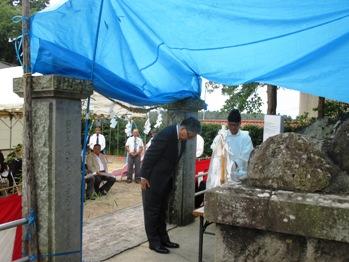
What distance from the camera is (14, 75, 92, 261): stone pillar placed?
143 inches

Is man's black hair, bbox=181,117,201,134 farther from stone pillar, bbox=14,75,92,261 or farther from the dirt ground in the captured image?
the dirt ground

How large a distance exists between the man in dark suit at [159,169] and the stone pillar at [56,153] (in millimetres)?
1367

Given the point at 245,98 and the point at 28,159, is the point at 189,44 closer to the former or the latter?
the point at 28,159

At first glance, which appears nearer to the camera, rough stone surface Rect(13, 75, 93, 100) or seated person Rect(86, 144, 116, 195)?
rough stone surface Rect(13, 75, 93, 100)

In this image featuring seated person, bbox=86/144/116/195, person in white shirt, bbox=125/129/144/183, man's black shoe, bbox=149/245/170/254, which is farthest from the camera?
person in white shirt, bbox=125/129/144/183

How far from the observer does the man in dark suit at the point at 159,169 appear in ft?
16.7

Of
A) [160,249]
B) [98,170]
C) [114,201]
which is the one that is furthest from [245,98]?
[160,249]

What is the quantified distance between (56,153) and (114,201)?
234 inches

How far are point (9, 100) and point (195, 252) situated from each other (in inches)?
250

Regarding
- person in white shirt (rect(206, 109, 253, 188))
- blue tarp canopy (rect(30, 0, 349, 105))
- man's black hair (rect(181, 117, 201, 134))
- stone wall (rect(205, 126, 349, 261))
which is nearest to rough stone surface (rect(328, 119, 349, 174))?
stone wall (rect(205, 126, 349, 261))

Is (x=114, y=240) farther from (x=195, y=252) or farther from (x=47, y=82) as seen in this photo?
(x=47, y=82)

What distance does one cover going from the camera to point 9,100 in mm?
9562

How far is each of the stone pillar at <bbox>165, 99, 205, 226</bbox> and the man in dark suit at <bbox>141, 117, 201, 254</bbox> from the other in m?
1.05

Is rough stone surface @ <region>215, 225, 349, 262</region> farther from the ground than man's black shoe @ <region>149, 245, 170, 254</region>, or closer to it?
farther from the ground
